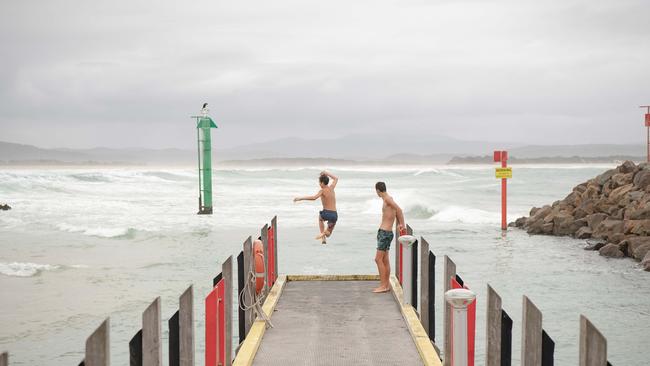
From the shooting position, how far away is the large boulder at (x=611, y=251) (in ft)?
68.8

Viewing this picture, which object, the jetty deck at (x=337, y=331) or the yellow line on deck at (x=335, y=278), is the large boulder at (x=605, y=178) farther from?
the jetty deck at (x=337, y=331)

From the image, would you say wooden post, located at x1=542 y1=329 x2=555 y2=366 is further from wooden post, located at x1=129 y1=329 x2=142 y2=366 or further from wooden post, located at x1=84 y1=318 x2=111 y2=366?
wooden post, located at x1=84 y1=318 x2=111 y2=366

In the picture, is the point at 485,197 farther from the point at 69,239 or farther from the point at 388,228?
the point at 388,228

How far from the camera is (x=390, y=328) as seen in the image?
339 inches

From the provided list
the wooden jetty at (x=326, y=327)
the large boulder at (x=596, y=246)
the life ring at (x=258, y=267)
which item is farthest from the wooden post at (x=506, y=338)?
the large boulder at (x=596, y=246)

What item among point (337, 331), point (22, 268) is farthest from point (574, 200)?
point (337, 331)

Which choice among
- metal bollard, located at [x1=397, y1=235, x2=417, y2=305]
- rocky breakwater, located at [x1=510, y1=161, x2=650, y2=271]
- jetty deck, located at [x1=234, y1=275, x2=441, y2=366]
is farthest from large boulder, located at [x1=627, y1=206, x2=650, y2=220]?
metal bollard, located at [x1=397, y1=235, x2=417, y2=305]

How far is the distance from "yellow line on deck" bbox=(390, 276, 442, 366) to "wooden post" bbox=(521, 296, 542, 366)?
6.86 ft

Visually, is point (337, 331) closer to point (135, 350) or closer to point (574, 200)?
point (135, 350)

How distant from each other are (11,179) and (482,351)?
7428 cm

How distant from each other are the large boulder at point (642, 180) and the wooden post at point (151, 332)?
23.1 meters

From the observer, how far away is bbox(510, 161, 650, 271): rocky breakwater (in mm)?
20953

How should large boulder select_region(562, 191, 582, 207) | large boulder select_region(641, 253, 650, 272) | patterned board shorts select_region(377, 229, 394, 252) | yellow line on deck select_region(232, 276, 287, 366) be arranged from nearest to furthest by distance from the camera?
yellow line on deck select_region(232, 276, 287, 366) → patterned board shorts select_region(377, 229, 394, 252) → large boulder select_region(641, 253, 650, 272) → large boulder select_region(562, 191, 582, 207)

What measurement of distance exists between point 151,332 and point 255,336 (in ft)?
10.5
